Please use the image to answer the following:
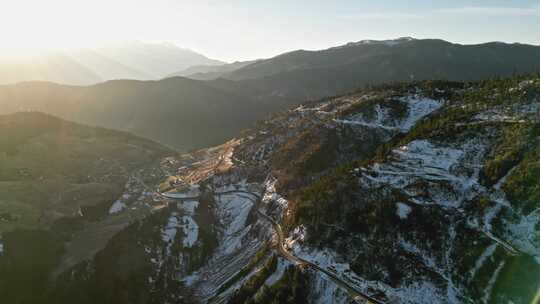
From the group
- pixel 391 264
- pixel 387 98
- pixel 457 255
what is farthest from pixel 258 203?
pixel 387 98

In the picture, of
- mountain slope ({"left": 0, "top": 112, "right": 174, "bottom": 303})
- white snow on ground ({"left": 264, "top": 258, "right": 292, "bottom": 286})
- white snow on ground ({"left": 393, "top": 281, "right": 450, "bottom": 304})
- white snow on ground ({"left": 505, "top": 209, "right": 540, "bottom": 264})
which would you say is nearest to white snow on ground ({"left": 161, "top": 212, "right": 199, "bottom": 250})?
mountain slope ({"left": 0, "top": 112, "right": 174, "bottom": 303})

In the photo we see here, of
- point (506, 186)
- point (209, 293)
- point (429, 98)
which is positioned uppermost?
point (429, 98)

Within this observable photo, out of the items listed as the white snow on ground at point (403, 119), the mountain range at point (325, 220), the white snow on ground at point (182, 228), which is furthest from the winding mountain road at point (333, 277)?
the white snow on ground at point (403, 119)

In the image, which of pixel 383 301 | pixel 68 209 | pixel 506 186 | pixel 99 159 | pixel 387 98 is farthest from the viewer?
pixel 99 159

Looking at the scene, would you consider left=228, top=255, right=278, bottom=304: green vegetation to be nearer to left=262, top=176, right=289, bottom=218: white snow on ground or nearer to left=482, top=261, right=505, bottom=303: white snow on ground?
left=262, top=176, right=289, bottom=218: white snow on ground

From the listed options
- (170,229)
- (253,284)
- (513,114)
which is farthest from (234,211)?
(513,114)

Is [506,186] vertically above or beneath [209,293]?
above

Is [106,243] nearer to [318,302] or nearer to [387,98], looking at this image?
[318,302]

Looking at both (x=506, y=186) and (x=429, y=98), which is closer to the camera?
(x=506, y=186)
